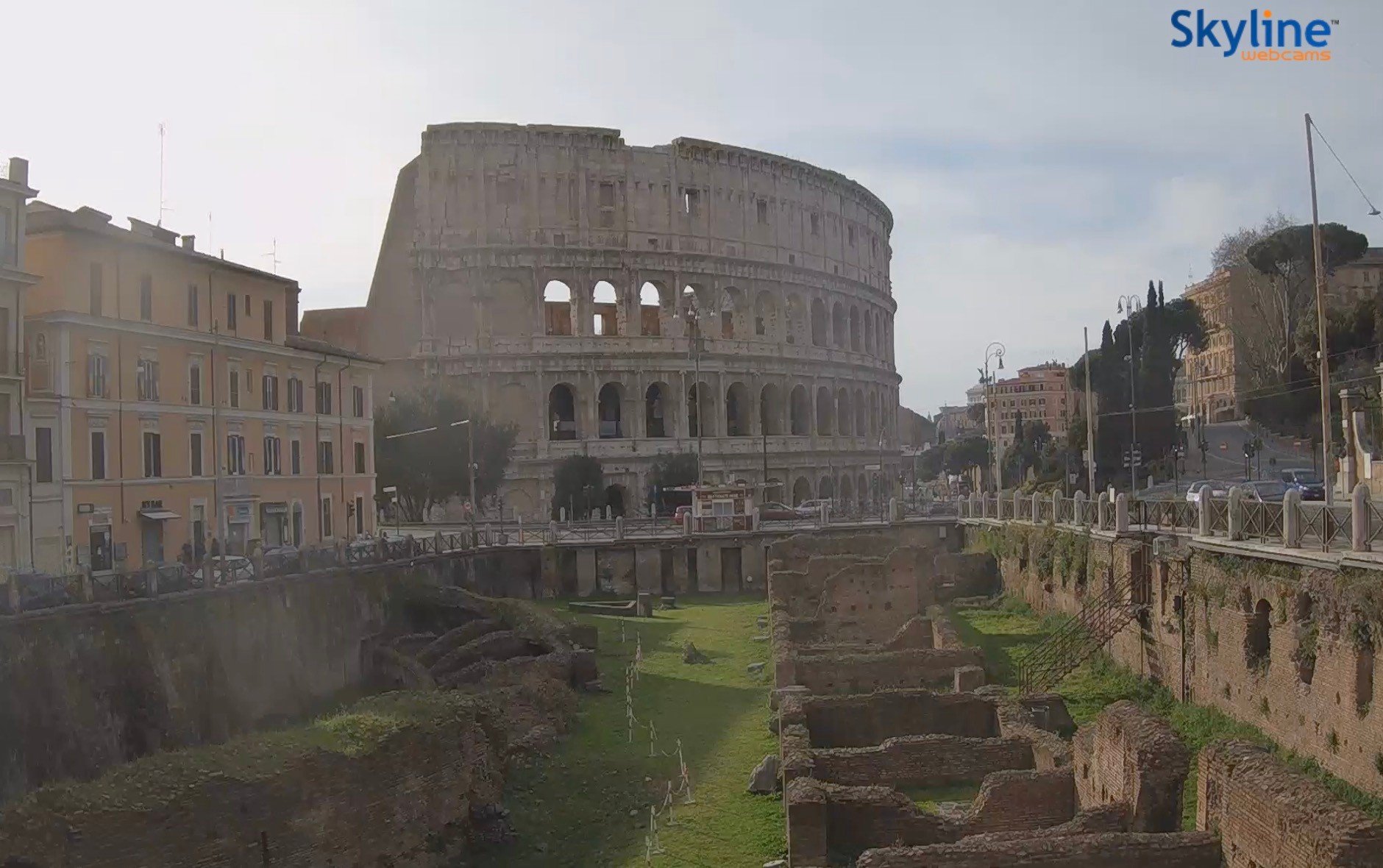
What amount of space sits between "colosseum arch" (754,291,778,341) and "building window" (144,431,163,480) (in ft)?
161

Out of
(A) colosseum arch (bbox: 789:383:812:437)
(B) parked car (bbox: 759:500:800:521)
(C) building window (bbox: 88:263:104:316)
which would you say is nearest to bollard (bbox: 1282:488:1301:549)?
(C) building window (bbox: 88:263:104:316)

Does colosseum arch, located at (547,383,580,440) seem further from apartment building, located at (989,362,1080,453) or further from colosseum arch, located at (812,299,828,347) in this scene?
apartment building, located at (989,362,1080,453)

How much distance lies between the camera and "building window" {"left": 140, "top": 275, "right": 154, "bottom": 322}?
35562mm

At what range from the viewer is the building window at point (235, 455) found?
130 ft

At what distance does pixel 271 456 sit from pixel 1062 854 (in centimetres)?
3485

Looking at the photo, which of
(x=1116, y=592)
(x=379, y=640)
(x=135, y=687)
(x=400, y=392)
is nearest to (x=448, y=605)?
(x=379, y=640)

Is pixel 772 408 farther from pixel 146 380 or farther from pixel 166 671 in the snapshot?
pixel 166 671

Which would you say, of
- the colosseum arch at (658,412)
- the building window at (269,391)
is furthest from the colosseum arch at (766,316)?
the building window at (269,391)

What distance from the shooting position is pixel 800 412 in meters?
82.6

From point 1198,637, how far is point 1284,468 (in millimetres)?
41367

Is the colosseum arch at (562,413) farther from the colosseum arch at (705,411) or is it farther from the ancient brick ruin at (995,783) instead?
the ancient brick ruin at (995,783)

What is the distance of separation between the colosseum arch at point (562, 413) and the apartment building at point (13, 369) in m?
43.5

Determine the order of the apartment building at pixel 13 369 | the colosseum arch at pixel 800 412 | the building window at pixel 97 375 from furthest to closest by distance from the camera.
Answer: the colosseum arch at pixel 800 412, the building window at pixel 97 375, the apartment building at pixel 13 369

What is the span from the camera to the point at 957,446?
117625 millimetres
